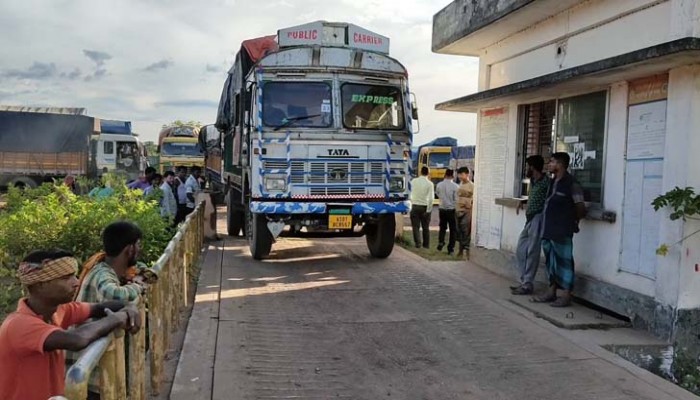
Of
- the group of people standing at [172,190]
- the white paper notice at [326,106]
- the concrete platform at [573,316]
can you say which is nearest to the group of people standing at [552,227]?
the concrete platform at [573,316]

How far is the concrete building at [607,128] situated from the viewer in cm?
526

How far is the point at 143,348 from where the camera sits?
353 cm

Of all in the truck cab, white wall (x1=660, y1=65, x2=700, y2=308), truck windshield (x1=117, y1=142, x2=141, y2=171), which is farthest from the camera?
truck windshield (x1=117, y1=142, x2=141, y2=171)

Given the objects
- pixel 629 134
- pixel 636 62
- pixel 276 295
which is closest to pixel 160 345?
pixel 276 295

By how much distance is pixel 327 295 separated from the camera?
24.1ft

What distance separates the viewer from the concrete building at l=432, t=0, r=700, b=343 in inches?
207

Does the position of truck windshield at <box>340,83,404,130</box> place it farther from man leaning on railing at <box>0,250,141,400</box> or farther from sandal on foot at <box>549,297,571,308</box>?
man leaning on railing at <box>0,250,141,400</box>

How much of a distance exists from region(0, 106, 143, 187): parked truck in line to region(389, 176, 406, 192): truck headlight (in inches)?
A: 665

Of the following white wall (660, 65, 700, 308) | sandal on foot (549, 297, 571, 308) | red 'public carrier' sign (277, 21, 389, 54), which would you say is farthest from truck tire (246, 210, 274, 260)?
white wall (660, 65, 700, 308)

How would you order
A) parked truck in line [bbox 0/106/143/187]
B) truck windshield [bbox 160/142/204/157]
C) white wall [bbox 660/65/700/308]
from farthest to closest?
truck windshield [bbox 160/142/204/157] → parked truck in line [bbox 0/106/143/187] → white wall [bbox 660/65/700/308]

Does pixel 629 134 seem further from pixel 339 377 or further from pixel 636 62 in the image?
pixel 339 377

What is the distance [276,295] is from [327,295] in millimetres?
611

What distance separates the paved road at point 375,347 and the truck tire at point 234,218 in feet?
13.4

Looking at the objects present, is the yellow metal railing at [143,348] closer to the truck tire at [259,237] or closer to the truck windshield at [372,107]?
the truck tire at [259,237]
